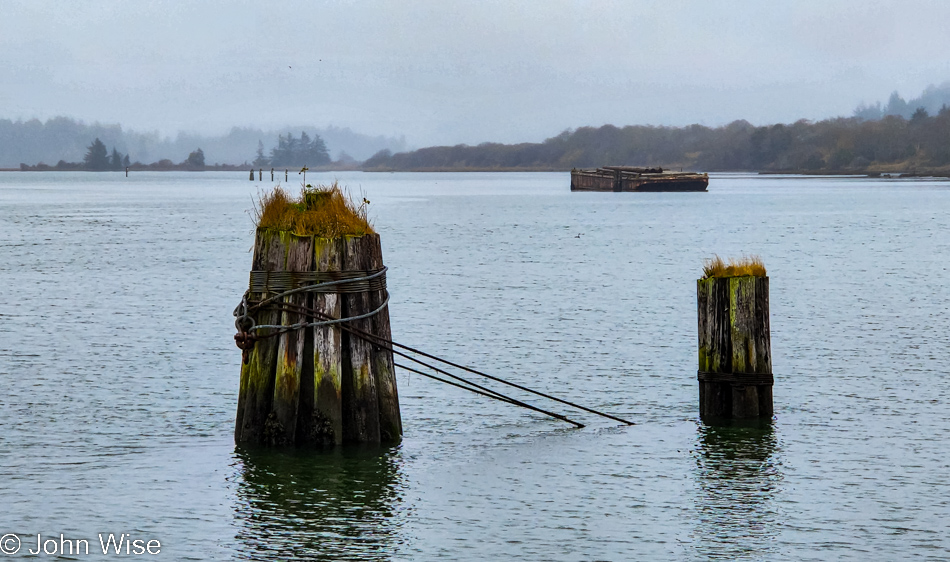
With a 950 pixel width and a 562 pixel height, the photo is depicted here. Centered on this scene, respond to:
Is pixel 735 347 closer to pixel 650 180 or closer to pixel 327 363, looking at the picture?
pixel 327 363

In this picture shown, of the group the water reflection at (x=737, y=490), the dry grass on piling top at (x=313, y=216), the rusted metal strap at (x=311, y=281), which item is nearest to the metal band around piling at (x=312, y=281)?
the rusted metal strap at (x=311, y=281)

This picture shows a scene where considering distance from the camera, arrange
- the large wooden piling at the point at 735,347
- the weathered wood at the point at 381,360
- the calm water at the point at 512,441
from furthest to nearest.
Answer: the large wooden piling at the point at 735,347 → the weathered wood at the point at 381,360 → the calm water at the point at 512,441

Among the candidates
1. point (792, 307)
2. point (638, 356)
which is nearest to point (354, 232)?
point (638, 356)

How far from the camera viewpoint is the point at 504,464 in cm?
1359

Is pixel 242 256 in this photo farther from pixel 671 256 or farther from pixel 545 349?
pixel 545 349

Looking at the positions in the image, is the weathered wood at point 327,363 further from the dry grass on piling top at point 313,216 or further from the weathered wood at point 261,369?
the weathered wood at point 261,369

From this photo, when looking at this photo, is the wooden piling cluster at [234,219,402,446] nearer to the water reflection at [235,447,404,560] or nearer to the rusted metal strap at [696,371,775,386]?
the water reflection at [235,447,404,560]

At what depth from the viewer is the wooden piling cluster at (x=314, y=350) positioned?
12.3 metres

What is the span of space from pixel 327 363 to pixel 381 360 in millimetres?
651

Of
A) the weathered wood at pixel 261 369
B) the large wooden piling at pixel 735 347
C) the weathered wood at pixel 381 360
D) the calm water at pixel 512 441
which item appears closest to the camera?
the calm water at pixel 512 441

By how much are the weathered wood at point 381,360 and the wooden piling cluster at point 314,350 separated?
0.4 inches

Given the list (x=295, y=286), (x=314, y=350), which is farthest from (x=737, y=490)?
(x=295, y=286)

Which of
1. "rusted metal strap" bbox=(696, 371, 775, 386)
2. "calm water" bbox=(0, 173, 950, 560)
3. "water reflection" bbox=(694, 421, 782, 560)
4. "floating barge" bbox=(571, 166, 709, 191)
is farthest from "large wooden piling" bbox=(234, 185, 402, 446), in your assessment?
"floating barge" bbox=(571, 166, 709, 191)

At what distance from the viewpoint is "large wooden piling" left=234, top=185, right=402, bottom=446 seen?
40.4 ft
